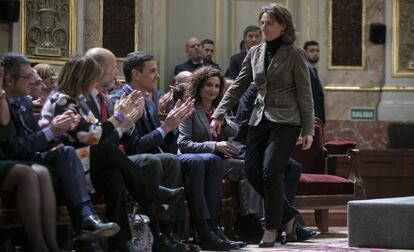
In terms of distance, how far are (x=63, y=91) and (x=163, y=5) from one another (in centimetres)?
524

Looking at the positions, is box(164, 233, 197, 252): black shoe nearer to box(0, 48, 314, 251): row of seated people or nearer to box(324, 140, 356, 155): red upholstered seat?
box(0, 48, 314, 251): row of seated people

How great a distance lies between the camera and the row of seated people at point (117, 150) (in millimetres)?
4348

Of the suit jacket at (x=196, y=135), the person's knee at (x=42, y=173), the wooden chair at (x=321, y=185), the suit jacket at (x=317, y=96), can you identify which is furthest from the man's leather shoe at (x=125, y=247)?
the suit jacket at (x=317, y=96)

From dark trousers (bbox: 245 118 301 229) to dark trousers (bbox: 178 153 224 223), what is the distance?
0.65 ft

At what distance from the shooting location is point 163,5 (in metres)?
9.79

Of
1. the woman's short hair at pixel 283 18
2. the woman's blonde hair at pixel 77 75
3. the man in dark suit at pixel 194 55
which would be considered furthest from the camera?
the man in dark suit at pixel 194 55

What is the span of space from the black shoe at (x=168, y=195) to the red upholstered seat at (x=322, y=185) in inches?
67.9

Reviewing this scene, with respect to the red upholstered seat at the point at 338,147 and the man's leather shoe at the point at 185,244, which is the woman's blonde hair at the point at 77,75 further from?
the red upholstered seat at the point at 338,147

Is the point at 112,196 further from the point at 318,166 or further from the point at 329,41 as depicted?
the point at 329,41

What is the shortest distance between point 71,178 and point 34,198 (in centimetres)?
23

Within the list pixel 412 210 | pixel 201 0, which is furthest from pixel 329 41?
pixel 412 210

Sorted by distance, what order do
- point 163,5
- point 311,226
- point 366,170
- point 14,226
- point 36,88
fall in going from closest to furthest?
point 14,226, point 36,88, point 311,226, point 366,170, point 163,5

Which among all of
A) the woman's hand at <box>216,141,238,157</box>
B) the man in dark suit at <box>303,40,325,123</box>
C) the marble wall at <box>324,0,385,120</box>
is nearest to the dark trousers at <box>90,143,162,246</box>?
the woman's hand at <box>216,141,238,157</box>

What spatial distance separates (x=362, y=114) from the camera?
10.0 m
